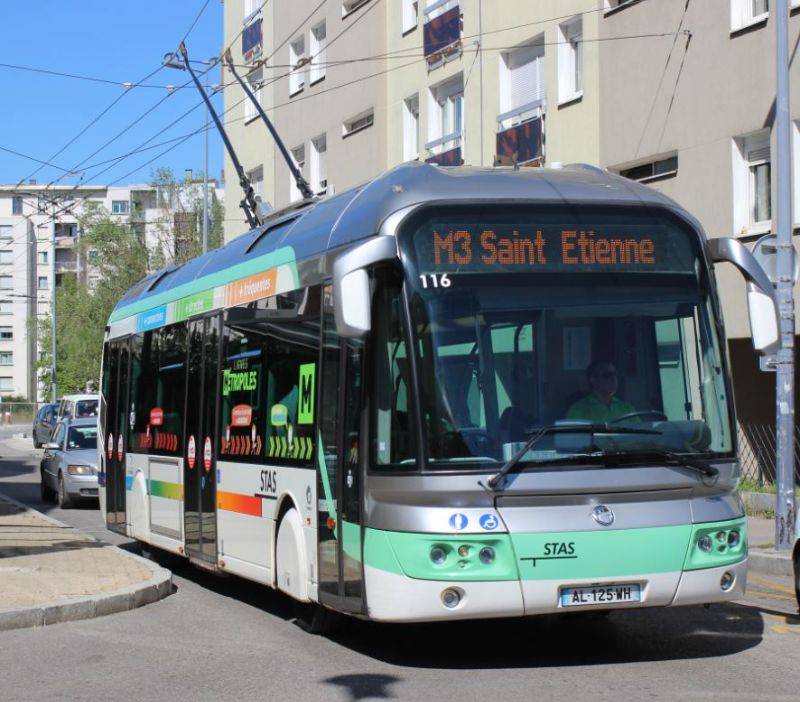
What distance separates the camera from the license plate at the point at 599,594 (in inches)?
312

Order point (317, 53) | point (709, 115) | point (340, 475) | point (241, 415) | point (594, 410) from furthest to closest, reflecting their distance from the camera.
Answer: point (317, 53)
point (709, 115)
point (241, 415)
point (340, 475)
point (594, 410)

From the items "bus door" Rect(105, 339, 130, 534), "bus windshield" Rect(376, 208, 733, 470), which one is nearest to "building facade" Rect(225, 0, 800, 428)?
"bus windshield" Rect(376, 208, 733, 470)

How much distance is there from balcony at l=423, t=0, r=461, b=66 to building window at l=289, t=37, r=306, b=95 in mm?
7338

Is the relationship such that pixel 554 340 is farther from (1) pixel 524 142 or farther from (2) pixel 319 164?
(2) pixel 319 164

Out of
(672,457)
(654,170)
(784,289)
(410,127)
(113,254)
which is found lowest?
(672,457)

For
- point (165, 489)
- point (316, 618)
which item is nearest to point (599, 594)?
point (316, 618)

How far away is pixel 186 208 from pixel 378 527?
2196 inches

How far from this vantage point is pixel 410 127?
102 feet

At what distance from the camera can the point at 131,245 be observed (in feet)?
214

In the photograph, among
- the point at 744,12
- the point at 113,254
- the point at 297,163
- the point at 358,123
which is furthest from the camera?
the point at 113,254

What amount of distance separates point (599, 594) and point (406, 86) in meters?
24.0

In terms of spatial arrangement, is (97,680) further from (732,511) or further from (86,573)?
(86,573)

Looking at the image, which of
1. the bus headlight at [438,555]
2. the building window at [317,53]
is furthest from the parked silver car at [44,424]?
the bus headlight at [438,555]

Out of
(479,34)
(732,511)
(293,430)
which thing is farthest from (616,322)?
(479,34)
